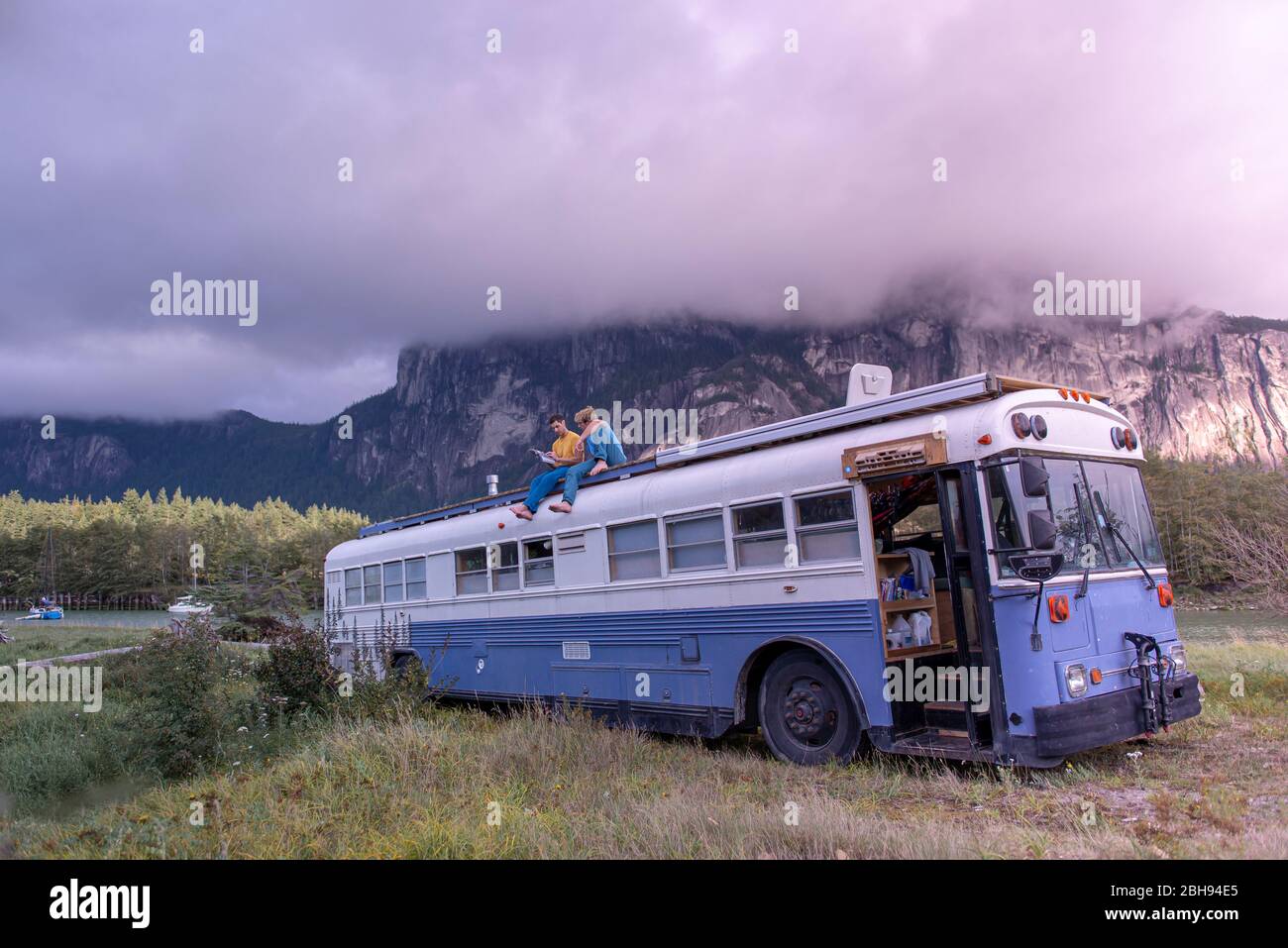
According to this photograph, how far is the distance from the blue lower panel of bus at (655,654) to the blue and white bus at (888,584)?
24mm

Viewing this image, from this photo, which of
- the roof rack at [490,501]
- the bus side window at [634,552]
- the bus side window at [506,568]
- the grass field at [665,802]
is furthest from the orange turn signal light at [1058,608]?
the bus side window at [506,568]

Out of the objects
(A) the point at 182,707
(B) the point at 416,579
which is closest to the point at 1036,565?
(A) the point at 182,707

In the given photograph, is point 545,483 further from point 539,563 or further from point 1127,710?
point 1127,710

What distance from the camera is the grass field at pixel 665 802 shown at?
5004 mm

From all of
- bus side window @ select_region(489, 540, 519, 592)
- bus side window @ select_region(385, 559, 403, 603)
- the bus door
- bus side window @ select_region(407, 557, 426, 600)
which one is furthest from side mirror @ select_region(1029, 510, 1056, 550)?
bus side window @ select_region(385, 559, 403, 603)

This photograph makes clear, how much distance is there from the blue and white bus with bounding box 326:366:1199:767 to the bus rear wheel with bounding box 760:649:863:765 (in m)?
0.02

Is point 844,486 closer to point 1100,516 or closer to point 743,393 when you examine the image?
point 1100,516

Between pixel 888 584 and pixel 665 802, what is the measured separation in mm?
3212

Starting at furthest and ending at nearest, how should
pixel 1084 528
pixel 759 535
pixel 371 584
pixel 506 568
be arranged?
pixel 371 584, pixel 506 568, pixel 759 535, pixel 1084 528

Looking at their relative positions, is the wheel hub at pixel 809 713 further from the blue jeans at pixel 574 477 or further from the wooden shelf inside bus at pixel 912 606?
the blue jeans at pixel 574 477

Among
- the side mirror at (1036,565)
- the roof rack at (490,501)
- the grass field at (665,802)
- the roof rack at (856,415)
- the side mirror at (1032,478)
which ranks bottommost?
the grass field at (665,802)

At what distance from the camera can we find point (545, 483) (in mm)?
11508

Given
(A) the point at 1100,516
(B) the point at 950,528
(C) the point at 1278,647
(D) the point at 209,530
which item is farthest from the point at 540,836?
(D) the point at 209,530

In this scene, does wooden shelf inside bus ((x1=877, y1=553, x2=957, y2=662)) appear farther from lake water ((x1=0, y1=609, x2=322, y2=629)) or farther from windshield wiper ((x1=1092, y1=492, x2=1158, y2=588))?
lake water ((x1=0, y1=609, x2=322, y2=629))
